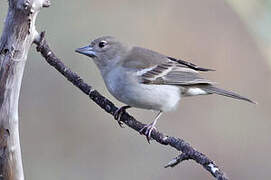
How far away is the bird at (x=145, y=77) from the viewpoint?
5.31 meters

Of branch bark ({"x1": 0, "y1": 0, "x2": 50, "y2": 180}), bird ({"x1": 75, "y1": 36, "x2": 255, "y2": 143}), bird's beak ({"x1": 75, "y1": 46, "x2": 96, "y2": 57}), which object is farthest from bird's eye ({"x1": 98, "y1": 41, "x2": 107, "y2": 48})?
branch bark ({"x1": 0, "y1": 0, "x2": 50, "y2": 180})

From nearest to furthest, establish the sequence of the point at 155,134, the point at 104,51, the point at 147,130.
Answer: the point at 155,134, the point at 147,130, the point at 104,51

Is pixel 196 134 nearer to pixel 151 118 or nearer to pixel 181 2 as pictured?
pixel 151 118

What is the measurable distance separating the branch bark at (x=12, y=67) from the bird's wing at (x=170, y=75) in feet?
6.17

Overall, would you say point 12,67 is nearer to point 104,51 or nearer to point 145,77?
point 145,77

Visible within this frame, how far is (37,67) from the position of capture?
8430mm

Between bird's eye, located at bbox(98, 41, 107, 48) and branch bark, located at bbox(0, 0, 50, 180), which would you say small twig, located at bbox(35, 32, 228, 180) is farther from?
bird's eye, located at bbox(98, 41, 107, 48)

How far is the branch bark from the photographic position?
3.60 m

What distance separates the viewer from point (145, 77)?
18.0 ft

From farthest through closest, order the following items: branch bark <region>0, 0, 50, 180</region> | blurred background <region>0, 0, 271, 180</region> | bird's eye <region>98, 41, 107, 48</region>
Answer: blurred background <region>0, 0, 271, 180</region>
bird's eye <region>98, 41, 107, 48</region>
branch bark <region>0, 0, 50, 180</region>

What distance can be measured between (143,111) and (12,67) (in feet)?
17.0

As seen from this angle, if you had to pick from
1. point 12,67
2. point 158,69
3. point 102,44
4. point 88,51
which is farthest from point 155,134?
point 102,44

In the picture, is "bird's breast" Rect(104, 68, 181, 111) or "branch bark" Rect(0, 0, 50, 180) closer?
"branch bark" Rect(0, 0, 50, 180)

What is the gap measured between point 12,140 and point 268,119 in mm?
5744
